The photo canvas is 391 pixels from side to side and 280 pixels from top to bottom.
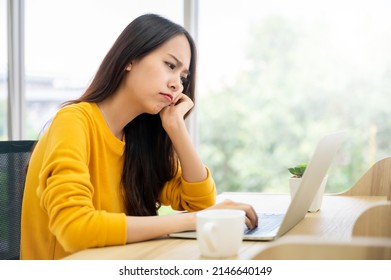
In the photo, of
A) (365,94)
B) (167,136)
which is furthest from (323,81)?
(167,136)

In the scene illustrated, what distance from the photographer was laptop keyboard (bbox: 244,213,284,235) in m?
0.98

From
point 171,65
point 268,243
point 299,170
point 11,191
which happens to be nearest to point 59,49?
A: point 11,191

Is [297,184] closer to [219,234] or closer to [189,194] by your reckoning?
[189,194]

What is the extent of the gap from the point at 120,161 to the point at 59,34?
1743 mm

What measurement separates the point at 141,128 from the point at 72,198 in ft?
1.52

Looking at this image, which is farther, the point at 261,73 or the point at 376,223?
the point at 261,73

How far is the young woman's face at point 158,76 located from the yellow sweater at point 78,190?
10cm

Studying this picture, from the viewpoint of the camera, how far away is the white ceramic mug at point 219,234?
0.75m

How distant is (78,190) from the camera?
92 centimetres

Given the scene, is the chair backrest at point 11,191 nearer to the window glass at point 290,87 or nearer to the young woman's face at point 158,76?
the young woman's face at point 158,76

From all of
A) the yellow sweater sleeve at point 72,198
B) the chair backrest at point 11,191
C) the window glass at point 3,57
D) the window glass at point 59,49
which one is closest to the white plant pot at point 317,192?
the yellow sweater sleeve at point 72,198

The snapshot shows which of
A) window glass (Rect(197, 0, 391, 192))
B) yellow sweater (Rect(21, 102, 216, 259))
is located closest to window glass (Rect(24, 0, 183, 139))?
window glass (Rect(197, 0, 391, 192))
